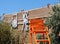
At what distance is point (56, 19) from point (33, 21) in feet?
4.89

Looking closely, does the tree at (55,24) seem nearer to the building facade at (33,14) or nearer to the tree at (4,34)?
the tree at (4,34)

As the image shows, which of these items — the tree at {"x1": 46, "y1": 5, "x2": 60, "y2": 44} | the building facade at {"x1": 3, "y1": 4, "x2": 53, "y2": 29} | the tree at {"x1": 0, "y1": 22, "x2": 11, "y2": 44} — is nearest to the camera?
the tree at {"x1": 46, "y1": 5, "x2": 60, "y2": 44}

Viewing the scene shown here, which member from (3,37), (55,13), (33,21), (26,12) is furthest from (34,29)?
(26,12)

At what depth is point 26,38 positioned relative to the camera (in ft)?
83.5

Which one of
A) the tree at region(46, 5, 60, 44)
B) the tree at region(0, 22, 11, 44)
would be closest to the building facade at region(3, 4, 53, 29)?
the tree at region(0, 22, 11, 44)

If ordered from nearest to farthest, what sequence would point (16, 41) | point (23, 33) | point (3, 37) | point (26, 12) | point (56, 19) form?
1. point (56, 19)
2. point (3, 37)
3. point (16, 41)
4. point (23, 33)
5. point (26, 12)

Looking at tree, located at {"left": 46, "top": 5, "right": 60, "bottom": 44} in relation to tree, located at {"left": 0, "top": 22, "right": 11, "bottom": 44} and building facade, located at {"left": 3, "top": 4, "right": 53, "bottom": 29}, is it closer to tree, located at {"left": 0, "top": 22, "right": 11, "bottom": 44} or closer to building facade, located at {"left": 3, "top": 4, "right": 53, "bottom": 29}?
tree, located at {"left": 0, "top": 22, "right": 11, "bottom": 44}

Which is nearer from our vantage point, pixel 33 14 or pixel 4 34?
pixel 4 34

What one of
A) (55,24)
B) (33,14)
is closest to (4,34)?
(55,24)

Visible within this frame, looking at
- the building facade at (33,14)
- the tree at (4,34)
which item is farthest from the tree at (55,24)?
the building facade at (33,14)

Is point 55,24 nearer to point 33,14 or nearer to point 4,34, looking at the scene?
point 4,34

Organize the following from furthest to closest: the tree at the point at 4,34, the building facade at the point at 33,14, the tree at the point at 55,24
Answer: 1. the building facade at the point at 33,14
2. the tree at the point at 4,34
3. the tree at the point at 55,24

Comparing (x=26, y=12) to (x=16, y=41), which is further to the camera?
(x=26, y=12)

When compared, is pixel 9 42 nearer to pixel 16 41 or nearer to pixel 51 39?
pixel 16 41
